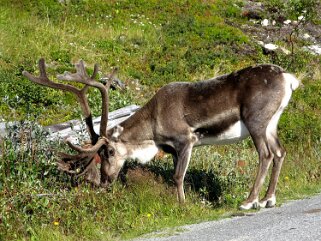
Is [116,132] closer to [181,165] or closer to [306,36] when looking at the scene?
[181,165]

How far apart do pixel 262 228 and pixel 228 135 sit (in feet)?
10.8

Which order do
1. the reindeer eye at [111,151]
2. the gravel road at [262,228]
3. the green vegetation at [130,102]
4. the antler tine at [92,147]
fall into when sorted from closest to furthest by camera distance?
the gravel road at [262,228] → the green vegetation at [130,102] → the antler tine at [92,147] → the reindeer eye at [111,151]

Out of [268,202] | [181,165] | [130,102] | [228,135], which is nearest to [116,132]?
[181,165]

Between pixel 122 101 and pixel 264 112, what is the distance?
558 centimetres

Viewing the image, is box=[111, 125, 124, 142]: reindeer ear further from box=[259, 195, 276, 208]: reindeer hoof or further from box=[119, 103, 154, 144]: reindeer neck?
box=[259, 195, 276, 208]: reindeer hoof

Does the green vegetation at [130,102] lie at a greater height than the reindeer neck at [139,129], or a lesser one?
lesser

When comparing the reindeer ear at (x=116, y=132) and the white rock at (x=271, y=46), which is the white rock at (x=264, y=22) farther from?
the reindeer ear at (x=116, y=132)

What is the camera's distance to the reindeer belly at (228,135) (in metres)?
11.7

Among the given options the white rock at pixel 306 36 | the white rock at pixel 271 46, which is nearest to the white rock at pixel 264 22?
the white rock at pixel 306 36

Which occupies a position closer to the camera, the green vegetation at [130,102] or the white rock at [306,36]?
the green vegetation at [130,102]

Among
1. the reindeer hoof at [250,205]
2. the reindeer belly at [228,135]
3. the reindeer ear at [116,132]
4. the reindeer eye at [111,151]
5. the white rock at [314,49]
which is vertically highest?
the reindeer belly at [228,135]

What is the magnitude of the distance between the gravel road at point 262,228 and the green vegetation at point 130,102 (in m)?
0.63

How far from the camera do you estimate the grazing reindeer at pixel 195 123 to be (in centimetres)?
1152

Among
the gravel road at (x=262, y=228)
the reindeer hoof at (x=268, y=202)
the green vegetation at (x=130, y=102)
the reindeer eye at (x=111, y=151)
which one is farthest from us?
the reindeer eye at (x=111, y=151)
